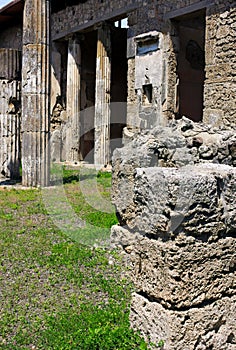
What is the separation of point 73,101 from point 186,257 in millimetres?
12460

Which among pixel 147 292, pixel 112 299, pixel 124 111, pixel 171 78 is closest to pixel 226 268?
pixel 147 292

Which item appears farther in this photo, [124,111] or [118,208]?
[124,111]

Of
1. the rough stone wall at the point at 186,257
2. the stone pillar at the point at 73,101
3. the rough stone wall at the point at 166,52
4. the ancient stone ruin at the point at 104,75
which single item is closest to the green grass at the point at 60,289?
the rough stone wall at the point at 186,257

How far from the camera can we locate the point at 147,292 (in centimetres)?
293

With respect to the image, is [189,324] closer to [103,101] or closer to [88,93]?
[103,101]

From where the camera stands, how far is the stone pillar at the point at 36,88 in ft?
31.2

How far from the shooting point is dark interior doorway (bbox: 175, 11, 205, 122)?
1234 centimetres

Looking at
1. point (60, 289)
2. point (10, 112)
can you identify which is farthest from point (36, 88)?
point (60, 289)

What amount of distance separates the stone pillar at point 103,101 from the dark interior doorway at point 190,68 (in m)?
2.20

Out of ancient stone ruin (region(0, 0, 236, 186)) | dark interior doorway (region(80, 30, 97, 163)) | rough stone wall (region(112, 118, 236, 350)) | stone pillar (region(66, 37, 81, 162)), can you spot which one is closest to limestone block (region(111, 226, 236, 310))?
rough stone wall (region(112, 118, 236, 350))

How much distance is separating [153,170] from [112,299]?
1.60m

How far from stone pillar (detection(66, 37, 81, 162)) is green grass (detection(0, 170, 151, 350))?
7.94m

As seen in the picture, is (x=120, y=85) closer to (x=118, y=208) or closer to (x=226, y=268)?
(x=118, y=208)

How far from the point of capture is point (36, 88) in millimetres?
9570
